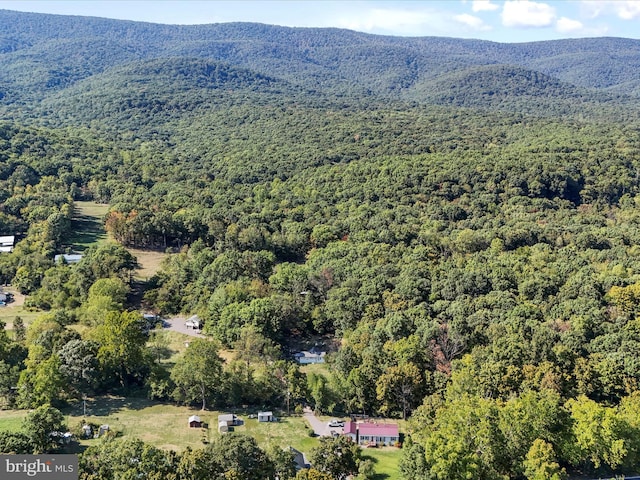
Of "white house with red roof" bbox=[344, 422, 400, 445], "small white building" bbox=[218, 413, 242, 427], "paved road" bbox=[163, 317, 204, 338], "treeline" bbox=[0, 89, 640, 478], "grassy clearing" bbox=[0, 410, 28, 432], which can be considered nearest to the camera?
"grassy clearing" bbox=[0, 410, 28, 432]

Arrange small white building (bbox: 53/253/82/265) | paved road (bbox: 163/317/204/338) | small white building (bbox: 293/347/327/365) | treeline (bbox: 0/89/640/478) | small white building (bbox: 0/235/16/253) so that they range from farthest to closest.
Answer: small white building (bbox: 0/235/16/253), small white building (bbox: 53/253/82/265), paved road (bbox: 163/317/204/338), small white building (bbox: 293/347/327/365), treeline (bbox: 0/89/640/478)

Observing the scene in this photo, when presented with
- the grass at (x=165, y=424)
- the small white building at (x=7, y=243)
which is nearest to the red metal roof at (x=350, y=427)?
the grass at (x=165, y=424)

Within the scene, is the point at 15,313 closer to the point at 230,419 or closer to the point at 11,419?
the point at 11,419

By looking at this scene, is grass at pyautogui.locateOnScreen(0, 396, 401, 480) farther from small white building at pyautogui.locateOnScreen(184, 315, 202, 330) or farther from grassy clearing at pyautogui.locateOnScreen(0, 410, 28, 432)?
small white building at pyautogui.locateOnScreen(184, 315, 202, 330)

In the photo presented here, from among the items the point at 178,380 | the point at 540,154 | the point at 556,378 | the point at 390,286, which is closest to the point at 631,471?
the point at 556,378

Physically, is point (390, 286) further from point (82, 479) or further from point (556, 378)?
point (82, 479)

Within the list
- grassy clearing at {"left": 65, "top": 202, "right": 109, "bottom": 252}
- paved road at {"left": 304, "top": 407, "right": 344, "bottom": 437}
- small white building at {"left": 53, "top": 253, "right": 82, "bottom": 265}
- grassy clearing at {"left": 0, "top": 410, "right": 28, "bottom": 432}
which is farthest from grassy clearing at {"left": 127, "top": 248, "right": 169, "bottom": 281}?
paved road at {"left": 304, "top": 407, "right": 344, "bottom": 437}

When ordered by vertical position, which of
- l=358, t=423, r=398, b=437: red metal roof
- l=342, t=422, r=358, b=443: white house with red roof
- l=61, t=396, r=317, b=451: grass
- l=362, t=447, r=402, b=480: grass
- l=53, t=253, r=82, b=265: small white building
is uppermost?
l=53, t=253, r=82, b=265: small white building
